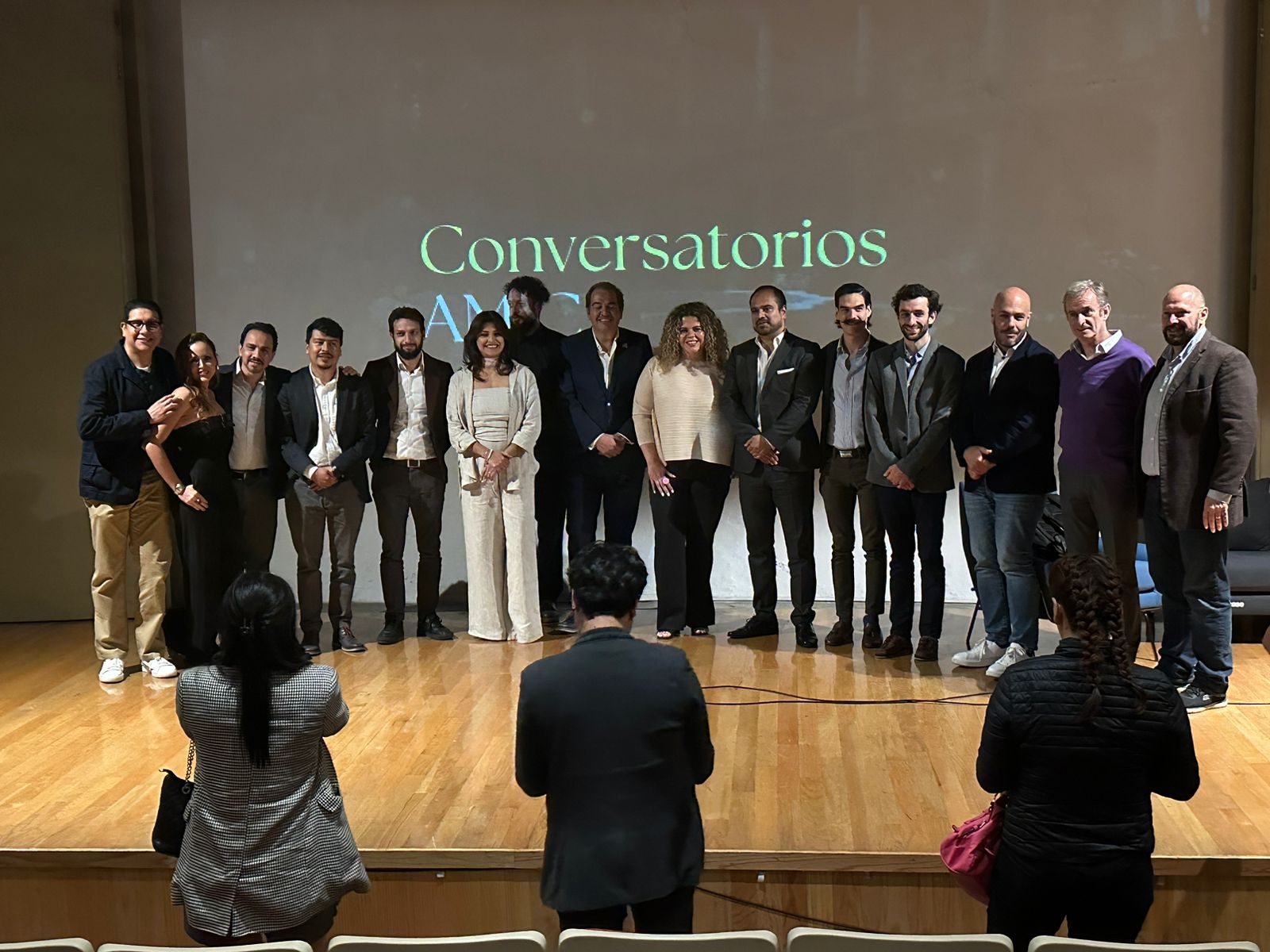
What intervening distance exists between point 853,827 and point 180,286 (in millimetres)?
5019

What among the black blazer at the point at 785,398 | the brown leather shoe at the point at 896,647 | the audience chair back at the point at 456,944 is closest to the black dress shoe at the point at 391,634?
the black blazer at the point at 785,398

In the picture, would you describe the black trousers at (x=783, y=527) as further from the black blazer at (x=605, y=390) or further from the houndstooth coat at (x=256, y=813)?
the houndstooth coat at (x=256, y=813)

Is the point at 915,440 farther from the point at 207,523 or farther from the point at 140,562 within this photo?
the point at 140,562

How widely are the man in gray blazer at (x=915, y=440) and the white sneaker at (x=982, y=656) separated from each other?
0.13 m

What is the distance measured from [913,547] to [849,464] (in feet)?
1.47

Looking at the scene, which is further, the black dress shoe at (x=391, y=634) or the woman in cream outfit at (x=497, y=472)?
the black dress shoe at (x=391, y=634)

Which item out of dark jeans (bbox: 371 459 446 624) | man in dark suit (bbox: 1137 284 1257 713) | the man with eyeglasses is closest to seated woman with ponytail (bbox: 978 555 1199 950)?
man in dark suit (bbox: 1137 284 1257 713)

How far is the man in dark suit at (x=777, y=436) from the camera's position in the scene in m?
5.46

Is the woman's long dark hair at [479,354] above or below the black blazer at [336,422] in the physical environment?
above

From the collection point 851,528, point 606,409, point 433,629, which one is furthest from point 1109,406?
point 433,629

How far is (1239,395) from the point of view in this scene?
4.23 meters

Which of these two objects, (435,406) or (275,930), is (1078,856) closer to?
(275,930)

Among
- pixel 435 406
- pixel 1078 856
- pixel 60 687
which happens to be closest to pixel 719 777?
pixel 1078 856

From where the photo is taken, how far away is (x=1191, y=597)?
439 centimetres
